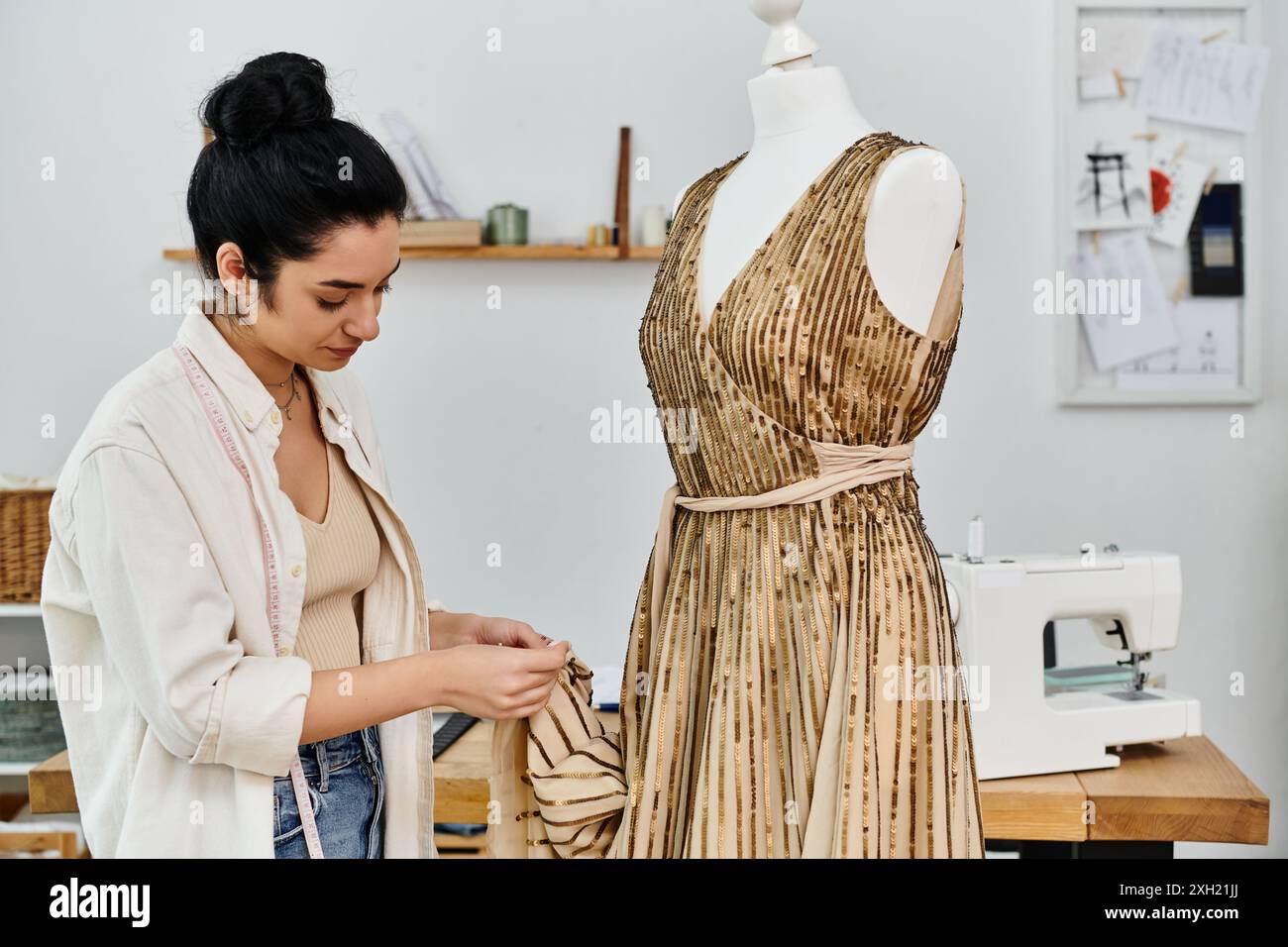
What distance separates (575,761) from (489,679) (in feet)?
0.49

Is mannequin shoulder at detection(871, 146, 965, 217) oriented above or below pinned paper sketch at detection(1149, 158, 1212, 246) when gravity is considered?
below

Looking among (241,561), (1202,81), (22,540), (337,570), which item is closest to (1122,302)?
(1202,81)

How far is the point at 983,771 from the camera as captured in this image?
1.55 m

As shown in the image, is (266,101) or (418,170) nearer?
(266,101)

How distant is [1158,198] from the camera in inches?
105

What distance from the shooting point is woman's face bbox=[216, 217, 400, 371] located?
100cm

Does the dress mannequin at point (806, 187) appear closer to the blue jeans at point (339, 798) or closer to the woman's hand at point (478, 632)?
the woman's hand at point (478, 632)

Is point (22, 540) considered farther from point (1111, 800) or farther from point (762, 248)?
point (1111, 800)

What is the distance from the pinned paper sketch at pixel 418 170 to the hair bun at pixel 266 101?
5.62 ft

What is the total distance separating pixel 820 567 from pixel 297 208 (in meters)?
0.57

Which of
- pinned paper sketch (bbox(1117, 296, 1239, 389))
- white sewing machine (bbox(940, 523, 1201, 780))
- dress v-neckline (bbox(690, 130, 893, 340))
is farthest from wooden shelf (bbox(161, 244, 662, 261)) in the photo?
dress v-neckline (bbox(690, 130, 893, 340))

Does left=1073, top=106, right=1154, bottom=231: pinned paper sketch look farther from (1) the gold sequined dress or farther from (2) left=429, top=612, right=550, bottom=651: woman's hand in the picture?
(2) left=429, top=612, right=550, bottom=651: woman's hand

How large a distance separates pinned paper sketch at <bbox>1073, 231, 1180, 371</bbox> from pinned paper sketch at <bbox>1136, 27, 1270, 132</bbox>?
1.03 ft
